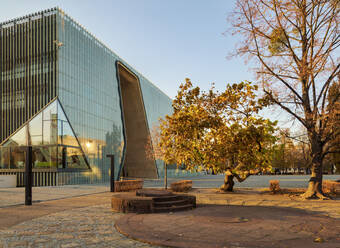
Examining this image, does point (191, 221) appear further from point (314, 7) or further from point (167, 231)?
point (314, 7)

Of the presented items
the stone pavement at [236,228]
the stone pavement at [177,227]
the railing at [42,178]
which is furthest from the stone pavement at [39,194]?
the stone pavement at [236,228]

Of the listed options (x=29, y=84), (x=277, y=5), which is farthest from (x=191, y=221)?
(x=29, y=84)

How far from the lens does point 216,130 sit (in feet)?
52.7

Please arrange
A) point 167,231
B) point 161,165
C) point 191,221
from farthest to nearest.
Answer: point 161,165, point 191,221, point 167,231

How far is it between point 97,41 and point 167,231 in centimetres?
3598

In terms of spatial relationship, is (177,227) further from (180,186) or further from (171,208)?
(180,186)

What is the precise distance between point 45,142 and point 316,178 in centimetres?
2497

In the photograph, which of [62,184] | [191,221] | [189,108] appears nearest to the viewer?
[191,221]

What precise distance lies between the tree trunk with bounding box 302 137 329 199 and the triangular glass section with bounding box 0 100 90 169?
23.4 m

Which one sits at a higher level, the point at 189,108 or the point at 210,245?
the point at 189,108

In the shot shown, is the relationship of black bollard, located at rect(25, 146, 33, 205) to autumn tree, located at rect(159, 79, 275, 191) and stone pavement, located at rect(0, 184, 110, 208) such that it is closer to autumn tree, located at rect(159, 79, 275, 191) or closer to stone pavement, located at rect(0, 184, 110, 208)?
stone pavement, located at rect(0, 184, 110, 208)

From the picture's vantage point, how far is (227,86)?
15.9m

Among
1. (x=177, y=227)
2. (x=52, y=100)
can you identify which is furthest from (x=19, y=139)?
(x=177, y=227)

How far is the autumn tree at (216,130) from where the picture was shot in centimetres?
1558
